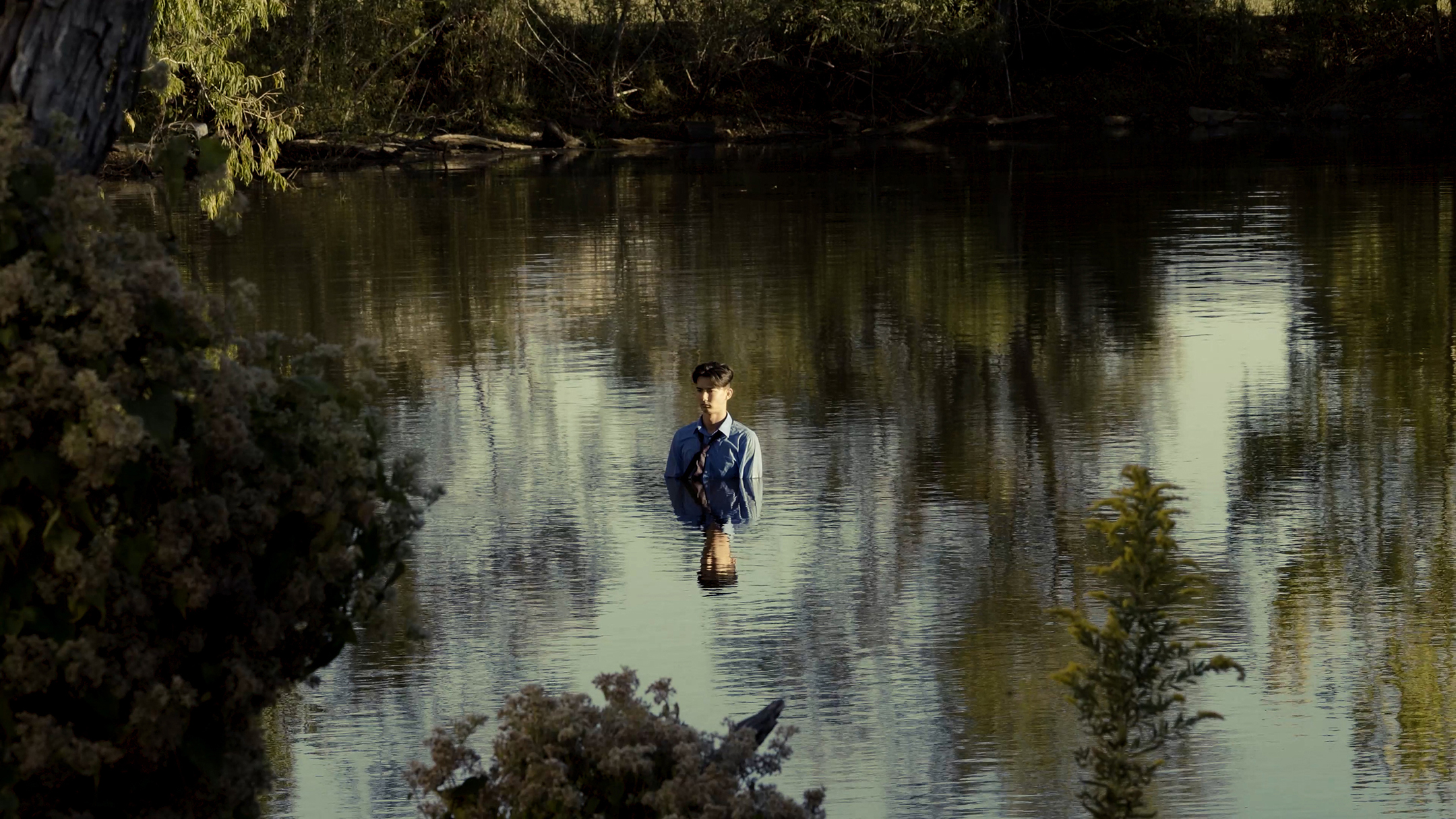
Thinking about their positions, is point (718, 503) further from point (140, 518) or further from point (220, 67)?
point (220, 67)

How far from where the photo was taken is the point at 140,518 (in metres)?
3.91

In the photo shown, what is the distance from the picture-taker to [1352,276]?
23672 mm

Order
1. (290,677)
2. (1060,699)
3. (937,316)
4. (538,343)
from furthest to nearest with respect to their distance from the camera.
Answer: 1. (937,316)
2. (538,343)
3. (1060,699)
4. (290,677)

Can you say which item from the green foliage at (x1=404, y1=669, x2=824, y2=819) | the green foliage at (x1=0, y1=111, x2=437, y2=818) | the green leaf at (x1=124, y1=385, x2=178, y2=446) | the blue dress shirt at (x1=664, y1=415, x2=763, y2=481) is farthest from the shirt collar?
the green leaf at (x1=124, y1=385, x2=178, y2=446)

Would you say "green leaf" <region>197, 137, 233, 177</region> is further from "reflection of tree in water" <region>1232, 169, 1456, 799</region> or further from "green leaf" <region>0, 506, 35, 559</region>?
"reflection of tree in water" <region>1232, 169, 1456, 799</region>

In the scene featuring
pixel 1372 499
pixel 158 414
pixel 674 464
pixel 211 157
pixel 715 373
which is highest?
pixel 211 157

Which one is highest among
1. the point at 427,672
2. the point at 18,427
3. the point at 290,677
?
the point at 18,427

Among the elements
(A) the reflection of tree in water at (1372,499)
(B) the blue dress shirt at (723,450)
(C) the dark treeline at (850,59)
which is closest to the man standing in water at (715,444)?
(B) the blue dress shirt at (723,450)

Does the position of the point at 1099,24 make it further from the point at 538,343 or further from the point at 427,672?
the point at 427,672

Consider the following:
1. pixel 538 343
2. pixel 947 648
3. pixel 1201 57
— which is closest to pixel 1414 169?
pixel 1201 57

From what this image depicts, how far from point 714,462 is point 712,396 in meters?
0.46

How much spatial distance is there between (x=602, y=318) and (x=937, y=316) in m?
3.52

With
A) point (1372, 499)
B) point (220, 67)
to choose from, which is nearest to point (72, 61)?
point (1372, 499)

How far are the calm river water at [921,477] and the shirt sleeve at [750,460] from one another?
245mm
